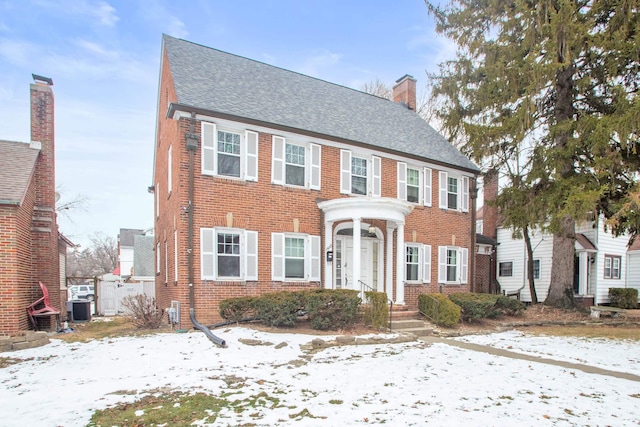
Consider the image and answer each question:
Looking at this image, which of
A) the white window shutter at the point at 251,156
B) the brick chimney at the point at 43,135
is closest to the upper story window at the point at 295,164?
the white window shutter at the point at 251,156

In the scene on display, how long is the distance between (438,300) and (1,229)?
436 inches

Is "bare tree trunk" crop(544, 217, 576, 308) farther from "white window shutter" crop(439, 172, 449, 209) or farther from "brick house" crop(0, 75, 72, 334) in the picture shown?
"brick house" crop(0, 75, 72, 334)

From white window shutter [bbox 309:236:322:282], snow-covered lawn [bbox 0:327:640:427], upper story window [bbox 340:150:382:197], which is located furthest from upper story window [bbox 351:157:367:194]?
snow-covered lawn [bbox 0:327:640:427]

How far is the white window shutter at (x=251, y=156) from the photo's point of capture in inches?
440

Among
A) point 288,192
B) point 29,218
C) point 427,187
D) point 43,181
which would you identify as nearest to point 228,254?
point 288,192

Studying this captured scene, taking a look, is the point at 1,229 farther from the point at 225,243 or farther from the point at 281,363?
the point at 281,363

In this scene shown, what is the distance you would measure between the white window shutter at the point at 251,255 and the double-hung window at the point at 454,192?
7.66 m

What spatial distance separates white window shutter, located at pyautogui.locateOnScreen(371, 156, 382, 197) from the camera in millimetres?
13516

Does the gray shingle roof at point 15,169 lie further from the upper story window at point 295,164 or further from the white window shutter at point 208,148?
the upper story window at point 295,164

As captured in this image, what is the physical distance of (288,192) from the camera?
11828mm

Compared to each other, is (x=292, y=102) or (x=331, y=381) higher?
(x=292, y=102)

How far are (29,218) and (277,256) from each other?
21.9 feet

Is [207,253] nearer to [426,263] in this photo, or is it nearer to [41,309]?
[41,309]

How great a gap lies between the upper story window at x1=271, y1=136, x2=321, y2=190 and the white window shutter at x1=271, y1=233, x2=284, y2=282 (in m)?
1.61
